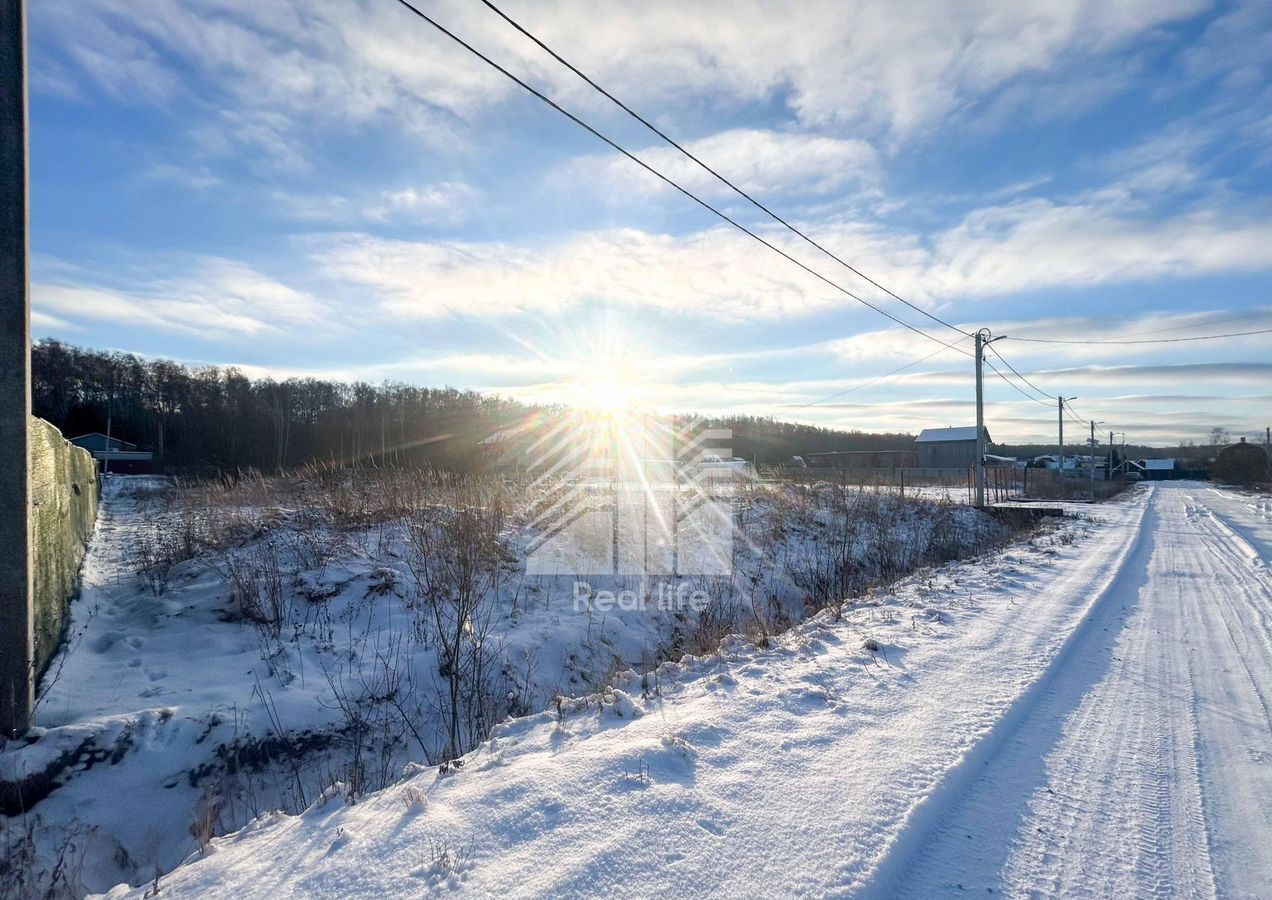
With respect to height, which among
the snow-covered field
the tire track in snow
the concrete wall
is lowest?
the snow-covered field

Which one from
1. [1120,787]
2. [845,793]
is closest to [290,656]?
[845,793]

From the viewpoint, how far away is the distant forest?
46500 millimetres

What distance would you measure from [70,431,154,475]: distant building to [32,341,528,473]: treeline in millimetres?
1080

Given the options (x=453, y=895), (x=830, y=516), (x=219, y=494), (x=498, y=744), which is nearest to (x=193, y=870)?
(x=453, y=895)

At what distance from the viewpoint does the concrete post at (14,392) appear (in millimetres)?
4488

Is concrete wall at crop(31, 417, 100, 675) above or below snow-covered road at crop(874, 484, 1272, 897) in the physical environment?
above

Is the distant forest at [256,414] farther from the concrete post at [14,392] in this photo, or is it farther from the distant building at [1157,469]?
the distant building at [1157,469]

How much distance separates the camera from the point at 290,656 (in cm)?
678

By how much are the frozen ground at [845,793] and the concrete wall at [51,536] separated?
143 inches

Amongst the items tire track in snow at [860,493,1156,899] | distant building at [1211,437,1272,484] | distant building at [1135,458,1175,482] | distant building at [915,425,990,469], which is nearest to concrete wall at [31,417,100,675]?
tire track in snow at [860,493,1156,899]

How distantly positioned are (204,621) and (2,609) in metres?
3.14

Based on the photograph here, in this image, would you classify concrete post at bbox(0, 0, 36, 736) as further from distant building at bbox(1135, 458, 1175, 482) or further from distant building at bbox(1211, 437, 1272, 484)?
distant building at bbox(1135, 458, 1175, 482)
